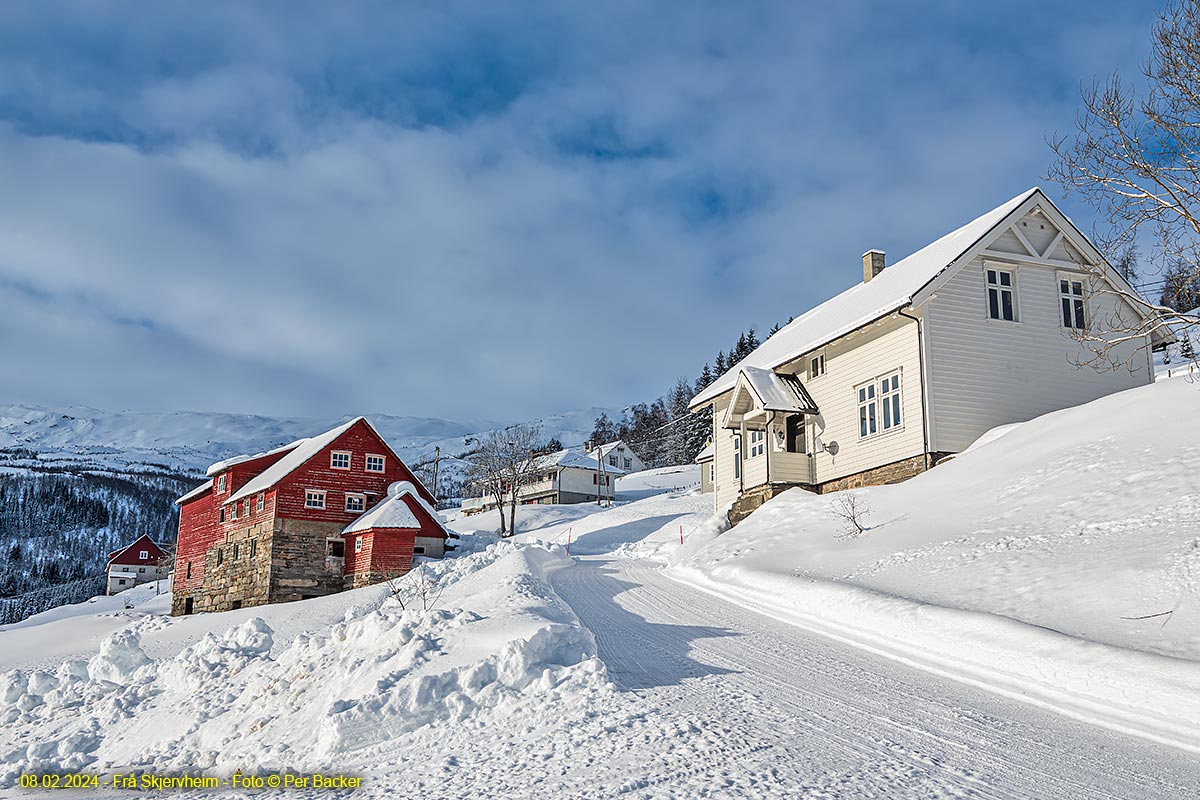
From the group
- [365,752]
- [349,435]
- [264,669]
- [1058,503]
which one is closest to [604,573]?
[1058,503]

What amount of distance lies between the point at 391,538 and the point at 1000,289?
2650 cm

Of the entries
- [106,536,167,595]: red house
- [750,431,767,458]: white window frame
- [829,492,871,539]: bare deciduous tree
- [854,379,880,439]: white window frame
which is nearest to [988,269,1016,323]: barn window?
[854,379,880,439]: white window frame

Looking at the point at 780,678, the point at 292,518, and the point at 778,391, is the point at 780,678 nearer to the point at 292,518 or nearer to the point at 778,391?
the point at 778,391

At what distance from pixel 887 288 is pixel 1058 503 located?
45.1 feet

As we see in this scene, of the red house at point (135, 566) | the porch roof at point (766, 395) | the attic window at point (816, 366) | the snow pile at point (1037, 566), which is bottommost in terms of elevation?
the red house at point (135, 566)

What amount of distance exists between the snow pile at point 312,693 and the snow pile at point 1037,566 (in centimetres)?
432

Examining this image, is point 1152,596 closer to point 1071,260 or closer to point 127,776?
point 127,776

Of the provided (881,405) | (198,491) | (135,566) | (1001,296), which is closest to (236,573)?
(198,491)

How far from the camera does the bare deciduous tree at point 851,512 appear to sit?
57.7 ft

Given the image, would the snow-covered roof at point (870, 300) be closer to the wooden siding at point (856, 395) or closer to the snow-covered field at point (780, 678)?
the wooden siding at point (856, 395)

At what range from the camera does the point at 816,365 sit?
93.4ft

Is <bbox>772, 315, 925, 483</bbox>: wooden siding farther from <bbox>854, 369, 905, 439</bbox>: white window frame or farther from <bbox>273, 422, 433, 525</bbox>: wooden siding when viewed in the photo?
<bbox>273, 422, 433, 525</bbox>: wooden siding

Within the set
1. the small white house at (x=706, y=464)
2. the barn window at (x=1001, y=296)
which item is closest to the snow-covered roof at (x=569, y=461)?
the small white house at (x=706, y=464)

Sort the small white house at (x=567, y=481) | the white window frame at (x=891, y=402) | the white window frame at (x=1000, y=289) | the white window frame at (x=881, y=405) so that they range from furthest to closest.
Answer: the small white house at (x=567, y=481) < the white window frame at (x=1000, y=289) < the white window frame at (x=881, y=405) < the white window frame at (x=891, y=402)
